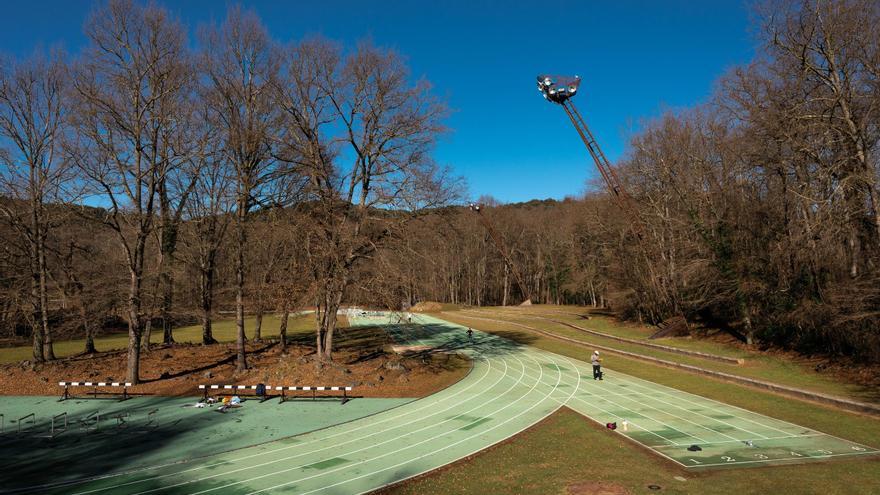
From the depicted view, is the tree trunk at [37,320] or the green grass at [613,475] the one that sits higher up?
the tree trunk at [37,320]

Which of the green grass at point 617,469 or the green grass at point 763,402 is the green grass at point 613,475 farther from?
the green grass at point 763,402

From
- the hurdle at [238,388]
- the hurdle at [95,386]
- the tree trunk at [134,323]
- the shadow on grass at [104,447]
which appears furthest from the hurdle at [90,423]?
the tree trunk at [134,323]

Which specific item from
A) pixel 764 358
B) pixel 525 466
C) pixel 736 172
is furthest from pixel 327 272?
pixel 736 172

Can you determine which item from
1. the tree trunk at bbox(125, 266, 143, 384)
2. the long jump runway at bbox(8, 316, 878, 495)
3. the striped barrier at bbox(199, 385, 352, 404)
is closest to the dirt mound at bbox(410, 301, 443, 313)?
the long jump runway at bbox(8, 316, 878, 495)

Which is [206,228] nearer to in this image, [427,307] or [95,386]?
[95,386]

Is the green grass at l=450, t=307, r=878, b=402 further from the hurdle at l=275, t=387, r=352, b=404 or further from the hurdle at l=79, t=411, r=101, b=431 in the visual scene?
the hurdle at l=79, t=411, r=101, b=431

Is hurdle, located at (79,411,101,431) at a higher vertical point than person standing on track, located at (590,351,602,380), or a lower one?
lower

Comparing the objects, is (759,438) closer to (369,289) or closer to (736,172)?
(369,289)
